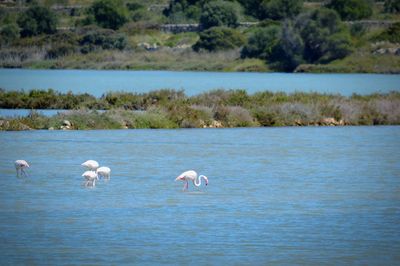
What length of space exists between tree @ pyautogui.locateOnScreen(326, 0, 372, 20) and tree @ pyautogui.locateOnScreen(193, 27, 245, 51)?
14348 mm

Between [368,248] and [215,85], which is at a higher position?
[368,248]

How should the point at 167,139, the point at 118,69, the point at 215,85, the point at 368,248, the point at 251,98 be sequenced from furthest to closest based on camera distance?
the point at 118,69 → the point at 215,85 → the point at 251,98 → the point at 167,139 → the point at 368,248

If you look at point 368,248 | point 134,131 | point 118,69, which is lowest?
point 118,69

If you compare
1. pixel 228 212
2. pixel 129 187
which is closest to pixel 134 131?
pixel 129 187

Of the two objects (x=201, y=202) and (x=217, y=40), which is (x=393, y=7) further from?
(x=201, y=202)

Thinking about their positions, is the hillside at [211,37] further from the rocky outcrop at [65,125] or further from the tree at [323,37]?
the rocky outcrop at [65,125]

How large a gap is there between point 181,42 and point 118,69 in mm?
7775

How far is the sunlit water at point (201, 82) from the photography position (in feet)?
216

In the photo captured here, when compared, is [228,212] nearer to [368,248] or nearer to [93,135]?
[368,248]

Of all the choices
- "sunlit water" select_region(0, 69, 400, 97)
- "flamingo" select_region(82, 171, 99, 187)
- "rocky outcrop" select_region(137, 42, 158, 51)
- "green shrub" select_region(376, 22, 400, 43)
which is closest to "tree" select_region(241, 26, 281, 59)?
"sunlit water" select_region(0, 69, 400, 97)

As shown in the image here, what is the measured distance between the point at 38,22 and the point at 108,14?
8.08 meters

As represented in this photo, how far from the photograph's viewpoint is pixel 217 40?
329ft

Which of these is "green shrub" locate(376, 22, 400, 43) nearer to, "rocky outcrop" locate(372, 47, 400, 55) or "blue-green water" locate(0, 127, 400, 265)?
"rocky outcrop" locate(372, 47, 400, 55)

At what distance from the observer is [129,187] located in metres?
26.9
